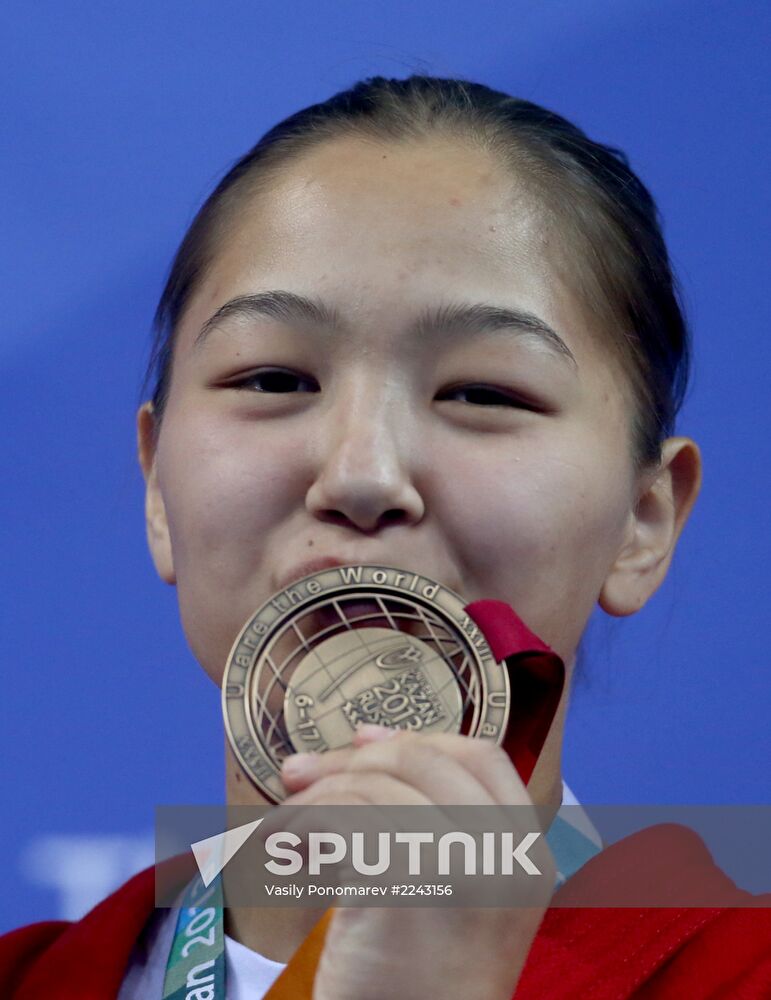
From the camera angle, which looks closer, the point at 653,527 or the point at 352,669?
the point at 352,669

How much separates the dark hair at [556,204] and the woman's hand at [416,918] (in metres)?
0.52

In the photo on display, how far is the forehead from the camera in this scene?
3.66 feet

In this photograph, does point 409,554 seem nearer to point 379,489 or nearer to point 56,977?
point 379,489

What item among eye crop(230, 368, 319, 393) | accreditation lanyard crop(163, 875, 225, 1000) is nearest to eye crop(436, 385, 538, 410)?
eye crop(230, 368, 319, 393)

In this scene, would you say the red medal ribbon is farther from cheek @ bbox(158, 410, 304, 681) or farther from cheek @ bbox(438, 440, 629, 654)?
cheek @ bbox(158, 410, 304, 681)

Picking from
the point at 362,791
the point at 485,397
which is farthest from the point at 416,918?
the point at 485,397

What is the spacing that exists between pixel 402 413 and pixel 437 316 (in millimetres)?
87

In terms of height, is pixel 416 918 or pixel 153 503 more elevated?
pixel 153 503

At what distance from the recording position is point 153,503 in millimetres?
1397

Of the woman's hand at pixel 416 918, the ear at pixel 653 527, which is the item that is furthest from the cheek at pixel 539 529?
the woman's hand at pixel 416 918

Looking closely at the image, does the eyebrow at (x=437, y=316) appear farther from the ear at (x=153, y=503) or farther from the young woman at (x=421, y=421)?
the ear at (x=153, y=503)

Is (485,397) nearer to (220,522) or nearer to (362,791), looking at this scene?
(220,522)

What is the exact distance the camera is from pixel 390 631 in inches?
38.0

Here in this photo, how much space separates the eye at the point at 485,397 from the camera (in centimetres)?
111
